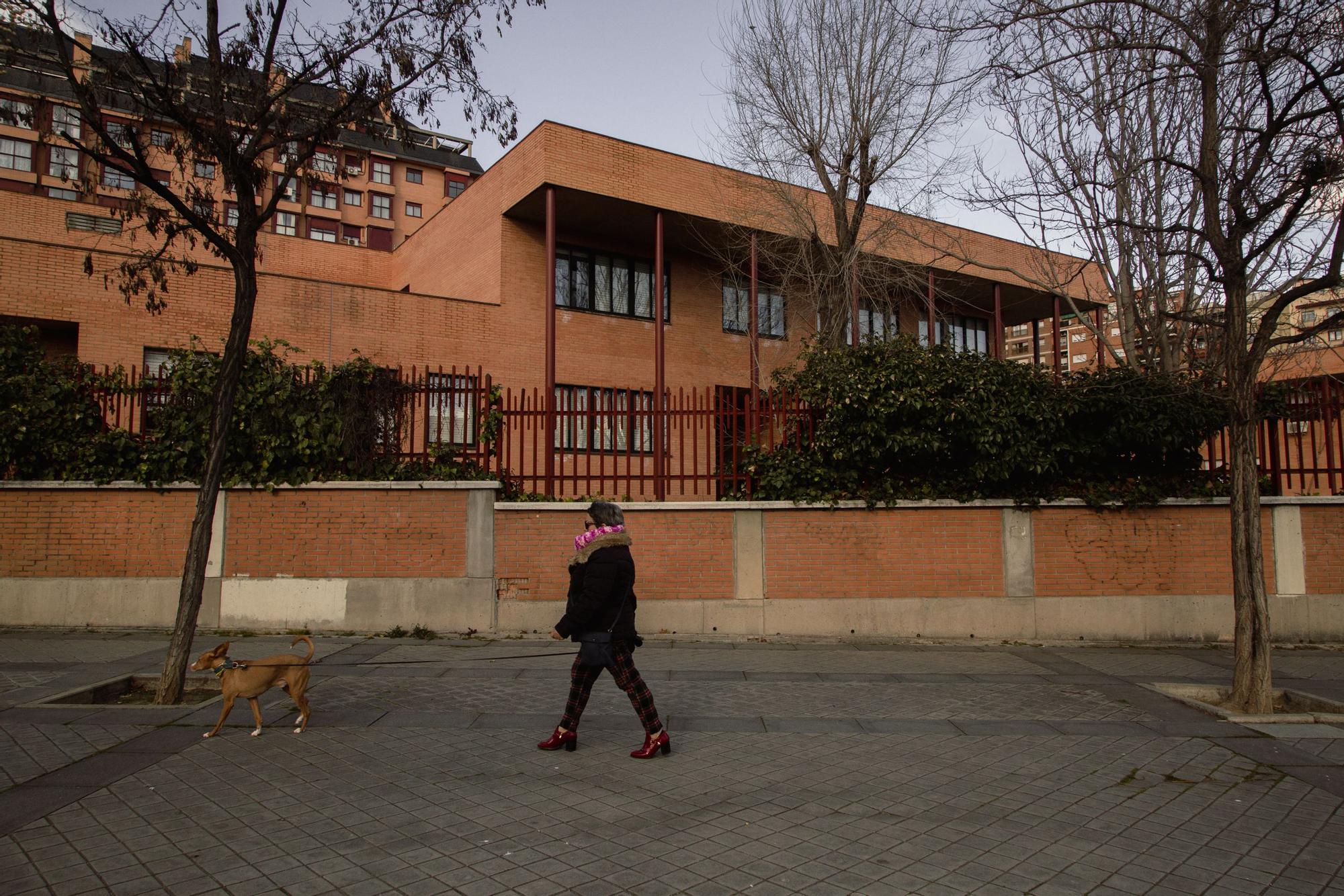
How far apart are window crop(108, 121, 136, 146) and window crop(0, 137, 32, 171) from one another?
132ft

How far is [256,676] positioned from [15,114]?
5888mm

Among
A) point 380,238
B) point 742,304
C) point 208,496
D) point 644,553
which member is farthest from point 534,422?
point 380,238

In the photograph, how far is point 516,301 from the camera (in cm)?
1750

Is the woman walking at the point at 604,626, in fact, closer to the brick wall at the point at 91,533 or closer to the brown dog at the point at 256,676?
the brown dog at the point at 256,676

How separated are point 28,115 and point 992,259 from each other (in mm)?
21080

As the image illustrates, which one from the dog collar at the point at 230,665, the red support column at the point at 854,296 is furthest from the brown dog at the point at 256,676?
the red support column at the point at 854,296

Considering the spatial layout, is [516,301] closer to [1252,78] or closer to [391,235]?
[1252,78]

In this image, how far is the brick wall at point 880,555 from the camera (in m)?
10.1

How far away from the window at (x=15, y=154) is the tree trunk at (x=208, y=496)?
4185cm

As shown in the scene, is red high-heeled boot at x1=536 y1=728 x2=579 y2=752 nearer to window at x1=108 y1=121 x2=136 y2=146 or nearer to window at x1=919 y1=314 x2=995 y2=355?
window at x1=108 y1=121 x2=136 y2=146

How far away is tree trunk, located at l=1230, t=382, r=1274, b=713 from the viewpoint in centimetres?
667

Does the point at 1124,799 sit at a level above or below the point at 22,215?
below

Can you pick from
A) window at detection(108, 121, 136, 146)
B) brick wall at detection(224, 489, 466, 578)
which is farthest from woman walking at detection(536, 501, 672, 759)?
window at detection(108, 121, 136, 146)

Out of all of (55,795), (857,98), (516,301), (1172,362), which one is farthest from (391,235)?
(55,795)
